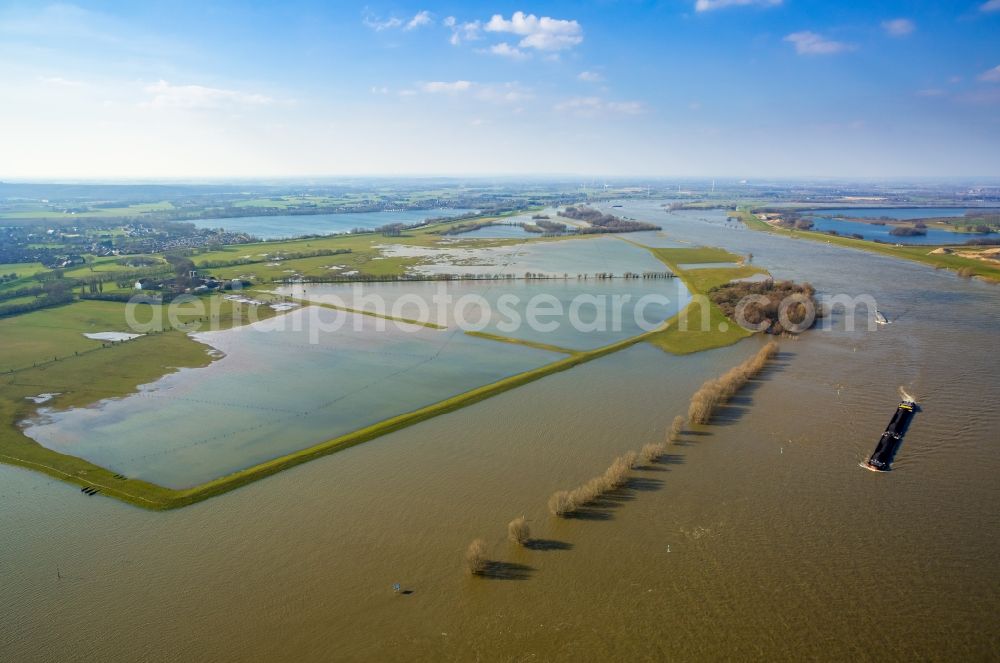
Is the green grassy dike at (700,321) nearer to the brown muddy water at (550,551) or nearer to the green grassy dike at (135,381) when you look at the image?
the green grassy dike at (135,381)

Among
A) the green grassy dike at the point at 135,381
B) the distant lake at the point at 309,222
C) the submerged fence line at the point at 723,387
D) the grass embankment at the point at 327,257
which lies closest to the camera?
the green grassy dike at the point at 135,381

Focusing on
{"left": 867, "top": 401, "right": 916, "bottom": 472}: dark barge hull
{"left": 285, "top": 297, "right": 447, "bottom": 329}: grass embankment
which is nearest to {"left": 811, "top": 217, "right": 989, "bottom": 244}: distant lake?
{"left": 867, "top": 401, "right": 916, "bottom": 472}: dark barge hull

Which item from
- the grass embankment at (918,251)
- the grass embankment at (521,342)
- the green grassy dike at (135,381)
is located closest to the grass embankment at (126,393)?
the green grassy dike at (135,381)

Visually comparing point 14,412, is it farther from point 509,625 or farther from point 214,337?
A: point 509,625

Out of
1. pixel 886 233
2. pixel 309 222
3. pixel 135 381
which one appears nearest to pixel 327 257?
pixel 135 381

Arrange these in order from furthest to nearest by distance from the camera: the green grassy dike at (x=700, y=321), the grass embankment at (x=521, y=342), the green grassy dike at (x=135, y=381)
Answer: the green grassy dike at (x=700, y=321) < the grass embankment at (x=521, y=342) < the green grassy dike at (x=135, y=381)

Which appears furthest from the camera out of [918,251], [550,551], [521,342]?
[918,251]

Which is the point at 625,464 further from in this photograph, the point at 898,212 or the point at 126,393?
the point at 898,212
